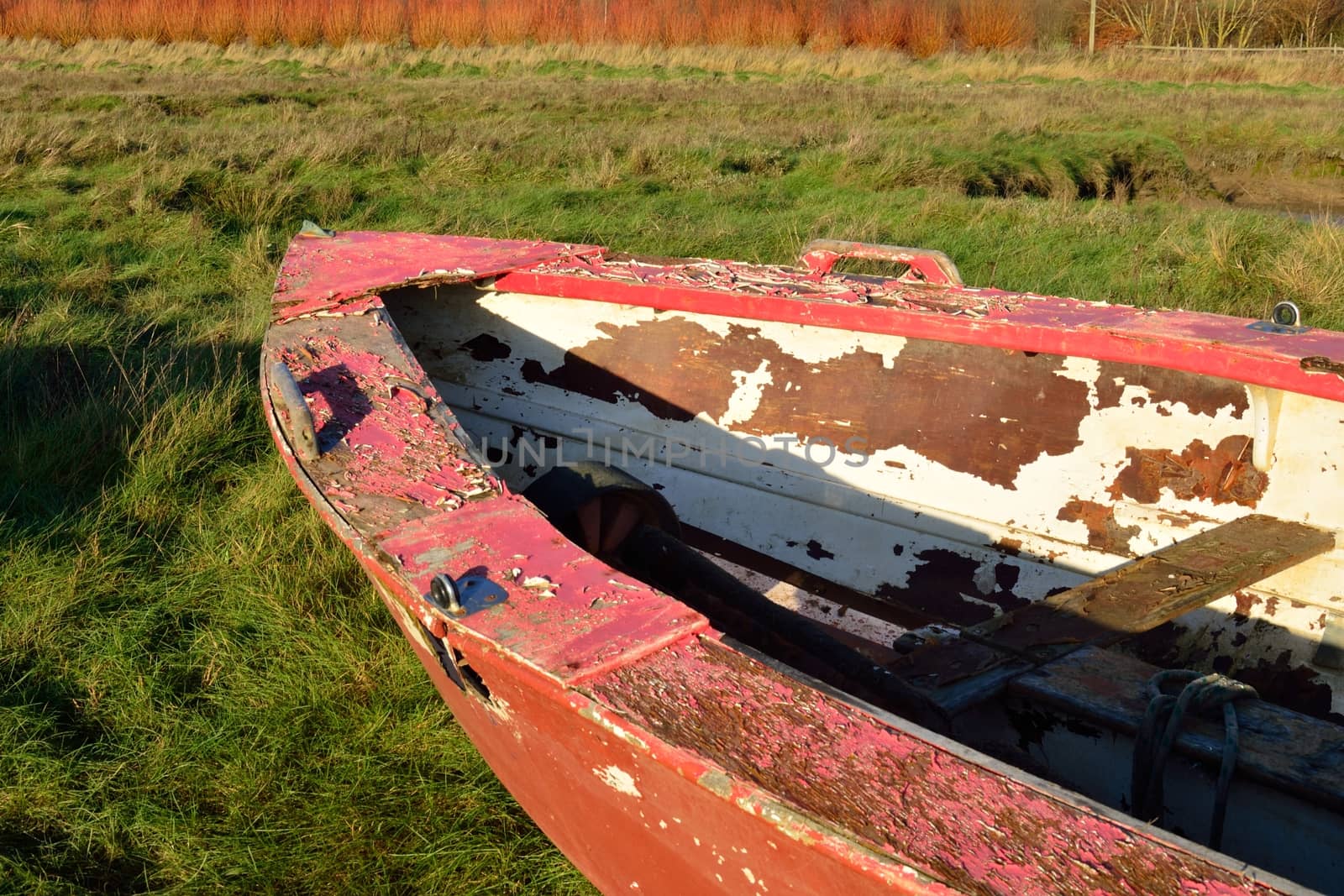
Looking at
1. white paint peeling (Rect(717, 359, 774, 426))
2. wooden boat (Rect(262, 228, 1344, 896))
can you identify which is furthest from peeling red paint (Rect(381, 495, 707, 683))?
white paint peeling (Rect(717, 359, 774, 426))

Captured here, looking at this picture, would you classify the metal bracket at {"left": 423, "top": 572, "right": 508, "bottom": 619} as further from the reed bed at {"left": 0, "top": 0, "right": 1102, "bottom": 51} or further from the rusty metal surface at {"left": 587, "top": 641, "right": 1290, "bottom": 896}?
the reed bed at {"left": 0, "top": 0, "right": 1102, "bottom": 51}

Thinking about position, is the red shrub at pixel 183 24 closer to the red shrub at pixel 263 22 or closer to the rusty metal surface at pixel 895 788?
the red shrub at pixel 263 22

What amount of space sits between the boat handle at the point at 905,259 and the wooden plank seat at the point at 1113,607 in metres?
1.01

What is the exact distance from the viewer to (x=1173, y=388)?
9.43 feet

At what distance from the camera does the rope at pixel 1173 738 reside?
6.13 ft

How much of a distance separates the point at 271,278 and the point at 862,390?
12.0ft

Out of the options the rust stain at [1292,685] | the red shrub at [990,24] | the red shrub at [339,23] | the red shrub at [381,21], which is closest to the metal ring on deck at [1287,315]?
the rust stain at [1292,685]

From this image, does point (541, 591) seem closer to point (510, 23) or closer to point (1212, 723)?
point (1212, 723)

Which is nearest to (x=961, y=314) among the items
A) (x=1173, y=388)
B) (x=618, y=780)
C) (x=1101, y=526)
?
(x=1173, y=388)

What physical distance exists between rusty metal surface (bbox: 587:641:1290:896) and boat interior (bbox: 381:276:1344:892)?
54 centimetres

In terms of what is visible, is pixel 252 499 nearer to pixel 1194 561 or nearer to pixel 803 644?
pixel 803 644

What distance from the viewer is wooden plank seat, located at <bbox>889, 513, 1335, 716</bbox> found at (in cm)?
231

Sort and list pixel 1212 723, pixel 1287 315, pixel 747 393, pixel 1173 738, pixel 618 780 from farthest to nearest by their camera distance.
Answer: pixel 747 393
pixel 1287 315
pixel 1212 723
pixel 1173 738
pixel 618 780

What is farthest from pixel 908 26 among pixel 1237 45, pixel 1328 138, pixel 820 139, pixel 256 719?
pixel 256 719
